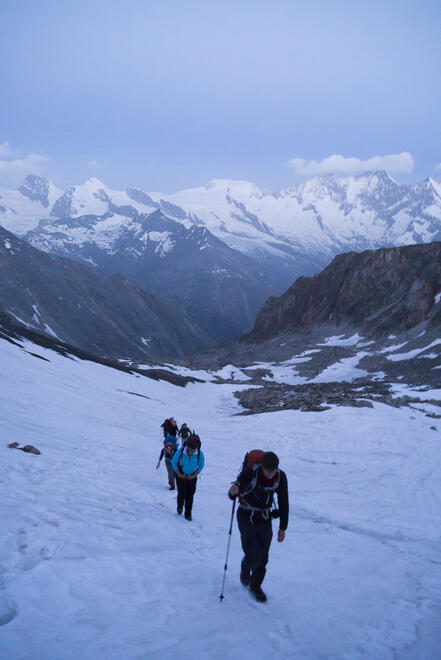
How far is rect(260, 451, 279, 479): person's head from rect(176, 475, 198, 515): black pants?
3.83 meters

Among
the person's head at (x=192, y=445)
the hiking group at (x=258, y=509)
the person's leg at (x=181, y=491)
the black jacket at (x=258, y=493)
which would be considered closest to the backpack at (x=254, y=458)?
the hiking group at (x=258, y=509)

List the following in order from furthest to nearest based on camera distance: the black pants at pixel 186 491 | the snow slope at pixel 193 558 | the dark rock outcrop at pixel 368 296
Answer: the dark rock outcrop at pixel 368 296 → the black pants at pixel 186 491 → the snow slope at pixel 193 558

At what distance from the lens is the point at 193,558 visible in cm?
766

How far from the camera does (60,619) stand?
193 inches

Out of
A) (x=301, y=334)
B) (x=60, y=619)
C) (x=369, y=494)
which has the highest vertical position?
(x=301, y=334)

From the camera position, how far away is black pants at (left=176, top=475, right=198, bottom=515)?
9703mm

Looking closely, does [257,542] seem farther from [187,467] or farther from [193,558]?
[187,467]

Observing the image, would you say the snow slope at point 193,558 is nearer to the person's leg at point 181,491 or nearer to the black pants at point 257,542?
the person's leg at point 181,491

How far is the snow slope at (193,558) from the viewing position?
5.04m

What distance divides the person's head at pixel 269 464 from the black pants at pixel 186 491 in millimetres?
3832

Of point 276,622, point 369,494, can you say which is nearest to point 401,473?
point 369,494

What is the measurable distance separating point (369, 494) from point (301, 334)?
350 feet

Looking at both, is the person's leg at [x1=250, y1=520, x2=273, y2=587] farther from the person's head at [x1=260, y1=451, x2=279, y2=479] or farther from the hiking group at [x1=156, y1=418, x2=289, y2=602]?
the person's head at [x1=260, y1=451, x2=279, y2=479]

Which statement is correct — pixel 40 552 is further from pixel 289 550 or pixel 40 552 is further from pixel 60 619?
pixel 289 550
